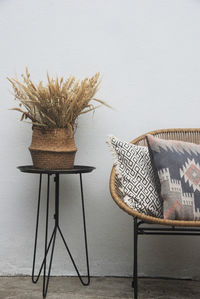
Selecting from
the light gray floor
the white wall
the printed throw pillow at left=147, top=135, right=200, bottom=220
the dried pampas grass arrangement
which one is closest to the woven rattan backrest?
the white wall

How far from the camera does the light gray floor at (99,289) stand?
64.8 inches

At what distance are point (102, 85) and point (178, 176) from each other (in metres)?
0.71

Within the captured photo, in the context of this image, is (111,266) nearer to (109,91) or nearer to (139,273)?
(139,273)

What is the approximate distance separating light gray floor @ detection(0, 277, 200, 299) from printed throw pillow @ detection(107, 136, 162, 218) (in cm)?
40

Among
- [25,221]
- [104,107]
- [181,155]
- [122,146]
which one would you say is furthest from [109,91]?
[25,221]

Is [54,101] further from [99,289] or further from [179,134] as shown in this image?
Result: [99,289]

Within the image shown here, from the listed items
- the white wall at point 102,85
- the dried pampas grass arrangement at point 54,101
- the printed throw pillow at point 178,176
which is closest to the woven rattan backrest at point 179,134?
the white wall at point 102,85

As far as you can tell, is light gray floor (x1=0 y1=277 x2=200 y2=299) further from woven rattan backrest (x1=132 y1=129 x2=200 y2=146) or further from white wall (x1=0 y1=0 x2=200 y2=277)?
woven rattan backrest (x1=132 y1=129 x2=200 y2=146)

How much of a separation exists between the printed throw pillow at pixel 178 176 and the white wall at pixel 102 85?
0.43m

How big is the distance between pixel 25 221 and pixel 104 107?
0.71 m

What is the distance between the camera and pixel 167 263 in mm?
1941

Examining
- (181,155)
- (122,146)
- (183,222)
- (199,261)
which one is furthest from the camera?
(199,261)

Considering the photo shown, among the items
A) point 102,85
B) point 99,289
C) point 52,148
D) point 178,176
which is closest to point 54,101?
point 52,148

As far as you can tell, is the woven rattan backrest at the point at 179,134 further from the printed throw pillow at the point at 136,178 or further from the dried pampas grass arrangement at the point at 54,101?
the dried pampas grass arrangement at the point at 54,101
